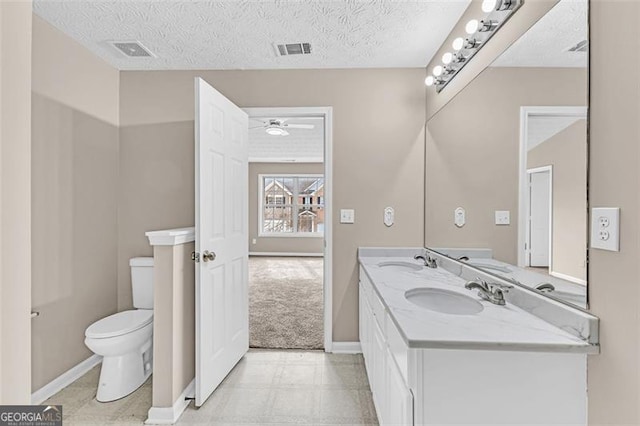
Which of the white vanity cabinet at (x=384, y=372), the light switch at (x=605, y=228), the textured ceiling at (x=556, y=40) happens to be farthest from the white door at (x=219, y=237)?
the light switch at (x=605, y=228)

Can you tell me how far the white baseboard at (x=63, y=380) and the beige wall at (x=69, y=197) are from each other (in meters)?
0.04

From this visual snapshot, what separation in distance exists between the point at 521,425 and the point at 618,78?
114 cm

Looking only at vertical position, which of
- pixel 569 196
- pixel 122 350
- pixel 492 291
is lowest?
pixel 122 350

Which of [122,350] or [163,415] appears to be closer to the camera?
[163,415]

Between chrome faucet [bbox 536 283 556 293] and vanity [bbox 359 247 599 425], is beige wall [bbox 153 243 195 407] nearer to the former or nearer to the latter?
vanity [bbox 359 247 599 425]

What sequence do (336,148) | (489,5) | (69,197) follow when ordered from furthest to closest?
(336,148) < (69,197) < (489,5)

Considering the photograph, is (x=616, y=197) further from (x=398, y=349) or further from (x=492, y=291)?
(x=398, y=349)

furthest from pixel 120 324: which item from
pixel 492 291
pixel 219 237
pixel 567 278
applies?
pixel 567 278

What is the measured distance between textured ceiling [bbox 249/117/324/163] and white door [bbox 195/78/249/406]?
2.23m

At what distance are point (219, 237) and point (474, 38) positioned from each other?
6.62ft

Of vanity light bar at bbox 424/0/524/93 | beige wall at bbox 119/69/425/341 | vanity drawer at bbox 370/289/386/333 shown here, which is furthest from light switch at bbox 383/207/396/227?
vanity light bar at bbox 424/0/524/93

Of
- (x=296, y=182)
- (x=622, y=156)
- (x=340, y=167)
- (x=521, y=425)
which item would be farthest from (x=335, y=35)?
(x=296, y=182)

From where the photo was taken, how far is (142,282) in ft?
8.09
